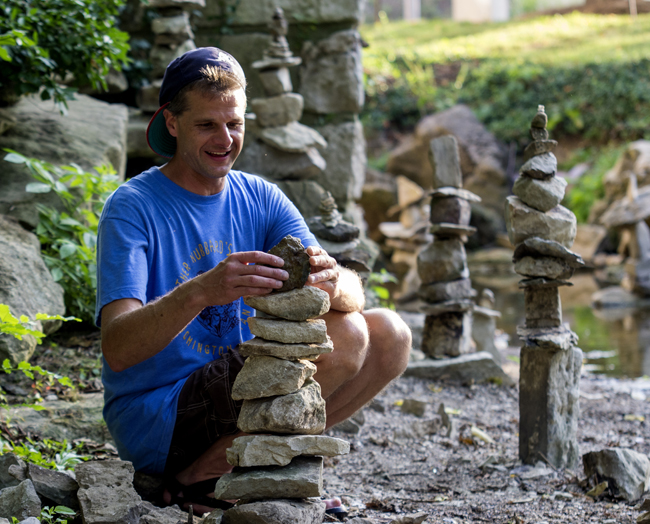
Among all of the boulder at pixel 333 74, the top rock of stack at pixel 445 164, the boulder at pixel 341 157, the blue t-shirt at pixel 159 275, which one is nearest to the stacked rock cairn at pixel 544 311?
the blue t-shirt at pixel 159 275

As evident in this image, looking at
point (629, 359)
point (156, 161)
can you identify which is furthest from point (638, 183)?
point (156, 161)

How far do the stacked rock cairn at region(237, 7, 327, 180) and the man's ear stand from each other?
2.50 metres

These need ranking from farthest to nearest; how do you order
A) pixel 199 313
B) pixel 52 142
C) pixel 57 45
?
1. pixel 52 142
2. pixel 57 45
3. pixel 199 313

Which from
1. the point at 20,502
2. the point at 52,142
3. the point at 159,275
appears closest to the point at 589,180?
the point at 52,142

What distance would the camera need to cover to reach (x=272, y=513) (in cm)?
205

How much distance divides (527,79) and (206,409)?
1576 centimetres

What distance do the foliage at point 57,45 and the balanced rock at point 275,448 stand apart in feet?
8.69

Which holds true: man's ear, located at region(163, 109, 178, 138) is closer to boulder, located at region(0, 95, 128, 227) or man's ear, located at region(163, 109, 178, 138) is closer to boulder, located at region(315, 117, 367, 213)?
boulder, located at region(0, 95, 128, 227)

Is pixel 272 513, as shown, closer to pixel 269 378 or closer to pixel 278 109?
pixel 269 378

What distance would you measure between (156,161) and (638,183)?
33.1 ft

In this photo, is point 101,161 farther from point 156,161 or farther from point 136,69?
point 136,69

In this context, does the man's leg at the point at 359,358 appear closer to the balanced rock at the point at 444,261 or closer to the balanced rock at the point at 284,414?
the balanced rock at the point at 284,414

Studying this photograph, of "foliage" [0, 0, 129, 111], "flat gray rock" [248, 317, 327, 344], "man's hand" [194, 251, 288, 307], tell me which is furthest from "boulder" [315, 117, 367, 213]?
"man's hand" [194, 251, 288, 307]

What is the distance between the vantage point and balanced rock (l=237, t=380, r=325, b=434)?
87.1 inches
